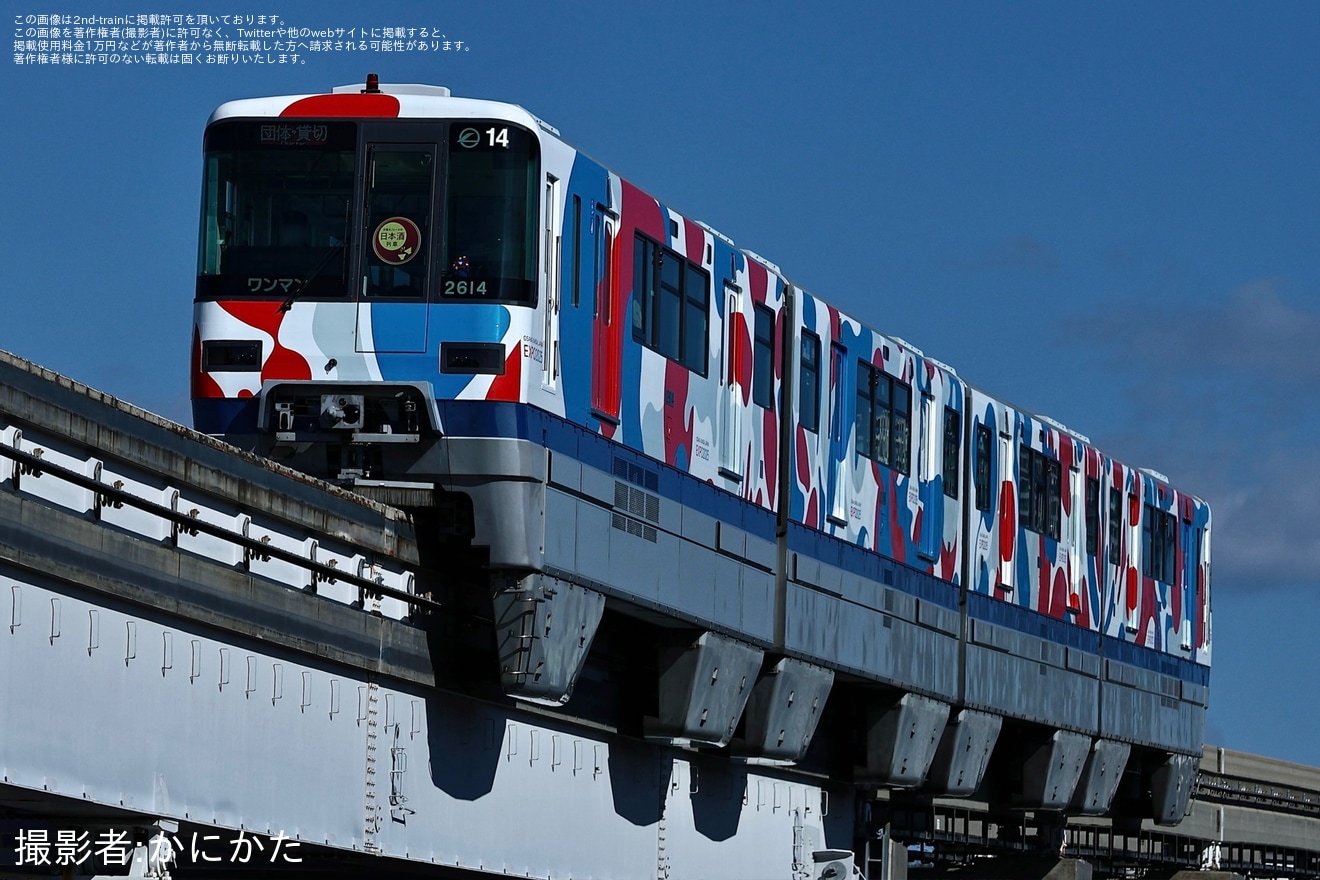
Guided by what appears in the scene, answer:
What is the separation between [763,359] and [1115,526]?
467 inches

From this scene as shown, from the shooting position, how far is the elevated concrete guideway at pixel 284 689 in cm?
1196

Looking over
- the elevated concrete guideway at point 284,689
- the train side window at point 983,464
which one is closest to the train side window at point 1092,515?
the train side window at point 983,464

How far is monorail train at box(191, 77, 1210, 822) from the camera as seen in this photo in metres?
16.3

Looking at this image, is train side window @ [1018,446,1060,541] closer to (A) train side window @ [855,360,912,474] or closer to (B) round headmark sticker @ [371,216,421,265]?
(A) train side window @ [855,360,912,474]

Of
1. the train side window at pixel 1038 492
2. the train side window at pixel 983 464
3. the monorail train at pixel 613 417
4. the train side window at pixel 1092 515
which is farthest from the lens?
the train side window at pixel 1092 515

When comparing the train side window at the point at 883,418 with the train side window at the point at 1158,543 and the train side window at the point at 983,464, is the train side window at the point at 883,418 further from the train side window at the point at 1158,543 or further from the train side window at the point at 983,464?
the train side window at the point at 1158,543

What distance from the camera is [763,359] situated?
21.0 meters

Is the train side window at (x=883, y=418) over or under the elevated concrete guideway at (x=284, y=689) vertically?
over

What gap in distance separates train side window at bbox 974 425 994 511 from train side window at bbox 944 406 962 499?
1.92 ft

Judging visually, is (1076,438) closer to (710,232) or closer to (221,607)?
(710,232)

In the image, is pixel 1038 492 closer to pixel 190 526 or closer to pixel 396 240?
pixel 396 240

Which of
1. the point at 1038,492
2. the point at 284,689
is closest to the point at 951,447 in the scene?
the point at 1038,492

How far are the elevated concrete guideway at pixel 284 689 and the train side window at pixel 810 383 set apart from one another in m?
2.35

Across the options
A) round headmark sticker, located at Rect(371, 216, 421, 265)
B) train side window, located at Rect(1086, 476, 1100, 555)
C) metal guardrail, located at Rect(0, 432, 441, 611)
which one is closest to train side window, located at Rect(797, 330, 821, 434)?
round headmark sticker, located at Rect(371, 216, 421, 265)
